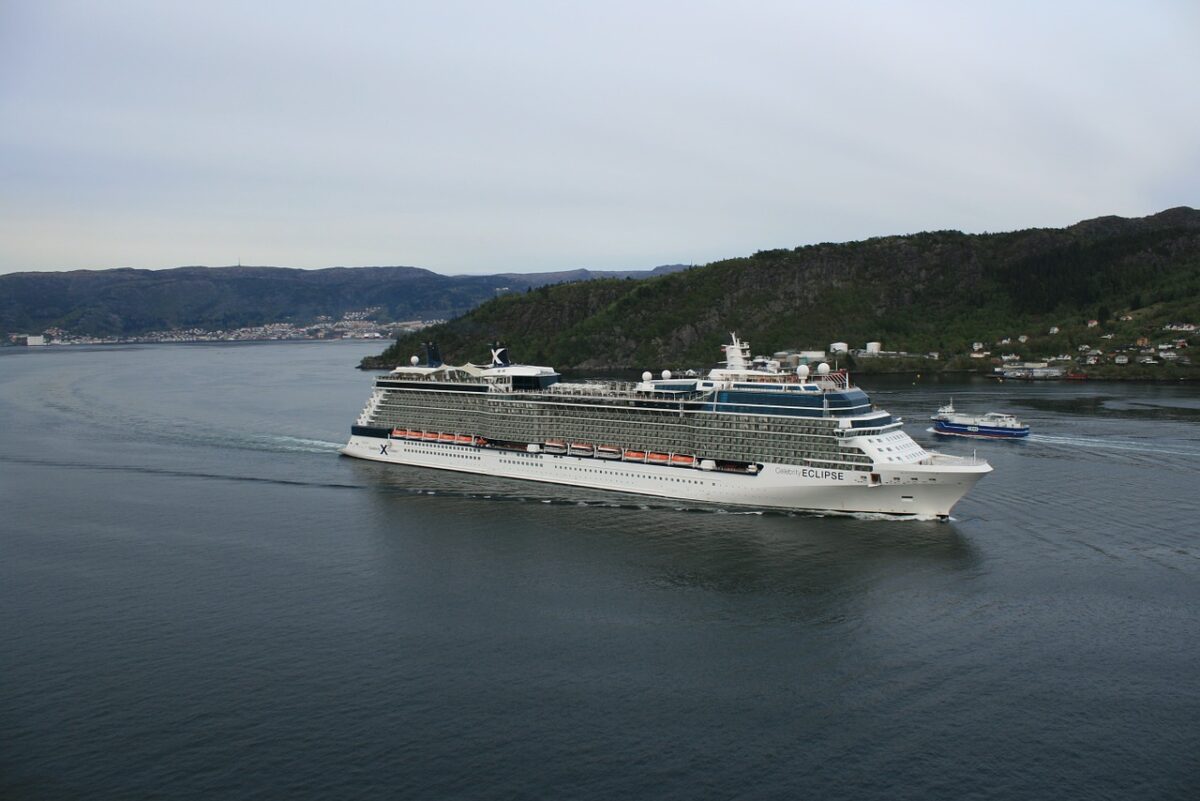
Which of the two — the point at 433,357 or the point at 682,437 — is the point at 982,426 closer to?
the point at 682,437

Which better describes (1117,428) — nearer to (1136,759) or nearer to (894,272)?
(1136,759)

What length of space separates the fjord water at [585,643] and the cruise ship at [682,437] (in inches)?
63.5

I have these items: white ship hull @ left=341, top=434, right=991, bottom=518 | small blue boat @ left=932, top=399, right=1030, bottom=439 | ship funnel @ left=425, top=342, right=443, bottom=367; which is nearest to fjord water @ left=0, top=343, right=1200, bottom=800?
white ship hull @ left=341, top=434, right=991, bottom=518

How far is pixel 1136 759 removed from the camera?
1919 cm

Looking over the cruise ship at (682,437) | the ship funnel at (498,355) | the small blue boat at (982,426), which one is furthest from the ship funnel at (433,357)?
the small blue boat at (982,426)

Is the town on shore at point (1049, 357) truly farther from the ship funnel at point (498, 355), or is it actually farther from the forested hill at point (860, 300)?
the ship funnel at point (498, 355)

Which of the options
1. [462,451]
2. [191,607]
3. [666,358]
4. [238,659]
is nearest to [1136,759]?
[238,659]

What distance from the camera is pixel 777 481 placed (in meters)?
38.2

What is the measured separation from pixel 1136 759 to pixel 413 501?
1214 inches

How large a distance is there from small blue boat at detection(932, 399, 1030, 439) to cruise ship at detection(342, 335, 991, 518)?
22.4 metres

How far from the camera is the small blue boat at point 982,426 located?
59.6 meters

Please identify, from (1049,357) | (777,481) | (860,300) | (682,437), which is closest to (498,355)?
(682,437)

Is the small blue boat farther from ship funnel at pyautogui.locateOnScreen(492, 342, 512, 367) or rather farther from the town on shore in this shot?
the town on shore

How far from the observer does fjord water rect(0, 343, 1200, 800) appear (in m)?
19.2
